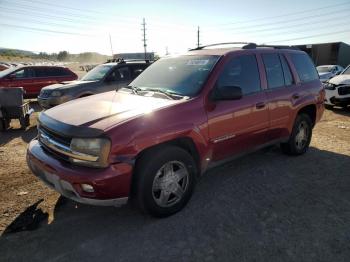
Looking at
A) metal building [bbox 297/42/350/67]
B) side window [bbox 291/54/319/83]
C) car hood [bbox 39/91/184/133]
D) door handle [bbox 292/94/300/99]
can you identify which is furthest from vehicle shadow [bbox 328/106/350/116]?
metal building [bbox 297/42/350/67]

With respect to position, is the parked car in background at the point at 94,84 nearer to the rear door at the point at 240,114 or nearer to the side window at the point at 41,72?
the side window at the point at 41,72

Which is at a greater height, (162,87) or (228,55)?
(228,55)

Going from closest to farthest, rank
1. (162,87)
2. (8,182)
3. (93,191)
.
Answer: (93,191)
(162,87)
(8,182)

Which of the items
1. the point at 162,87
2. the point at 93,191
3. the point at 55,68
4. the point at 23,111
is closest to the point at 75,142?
the point at 93,191

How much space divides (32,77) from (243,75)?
11.5 m

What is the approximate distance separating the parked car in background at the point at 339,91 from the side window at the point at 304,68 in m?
5.05

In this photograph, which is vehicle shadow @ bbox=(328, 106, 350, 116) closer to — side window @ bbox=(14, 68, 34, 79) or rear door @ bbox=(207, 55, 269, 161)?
rear door @ bbox=(207, 55, 269, 161)

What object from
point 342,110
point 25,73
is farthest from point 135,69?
point 342,110

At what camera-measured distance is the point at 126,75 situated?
9602 millimetres

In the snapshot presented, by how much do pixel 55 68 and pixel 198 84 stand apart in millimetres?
11705

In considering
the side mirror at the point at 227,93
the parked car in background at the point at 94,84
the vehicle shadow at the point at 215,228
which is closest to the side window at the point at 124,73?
the parked car in background at the point at 94,84

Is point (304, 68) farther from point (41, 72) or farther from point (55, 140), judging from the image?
point (41, 72)

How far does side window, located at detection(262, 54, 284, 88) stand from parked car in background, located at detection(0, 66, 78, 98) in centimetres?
1109

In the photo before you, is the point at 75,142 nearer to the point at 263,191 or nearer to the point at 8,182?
the point at 8,182
